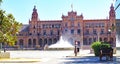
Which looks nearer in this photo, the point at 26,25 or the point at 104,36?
the point at 104,36

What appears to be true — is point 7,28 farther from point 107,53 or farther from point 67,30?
point 67,30

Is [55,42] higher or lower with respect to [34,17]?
lower

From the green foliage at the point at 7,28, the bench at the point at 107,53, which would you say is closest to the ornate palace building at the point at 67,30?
the green foliage at the point at 7,28

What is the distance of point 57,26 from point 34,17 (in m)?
8.50

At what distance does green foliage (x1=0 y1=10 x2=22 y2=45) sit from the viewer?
29.9 meters

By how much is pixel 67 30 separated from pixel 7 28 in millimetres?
93547

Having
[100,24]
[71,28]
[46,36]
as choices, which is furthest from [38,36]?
[100,24]

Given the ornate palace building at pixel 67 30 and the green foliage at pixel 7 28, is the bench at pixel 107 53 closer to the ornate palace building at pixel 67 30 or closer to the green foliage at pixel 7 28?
the green foliage at pixel 7 28

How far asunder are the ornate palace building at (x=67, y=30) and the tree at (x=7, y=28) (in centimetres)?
8920

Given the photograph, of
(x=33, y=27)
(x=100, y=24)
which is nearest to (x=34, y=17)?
→ (x=33, y=27)

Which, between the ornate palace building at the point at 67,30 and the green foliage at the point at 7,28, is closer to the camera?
the green foliage at the point at 7,28

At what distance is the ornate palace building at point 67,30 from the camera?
4884 inches

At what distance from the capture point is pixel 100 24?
12550 centimetres

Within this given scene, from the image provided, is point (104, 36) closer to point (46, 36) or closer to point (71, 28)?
A: point (71, 28)
